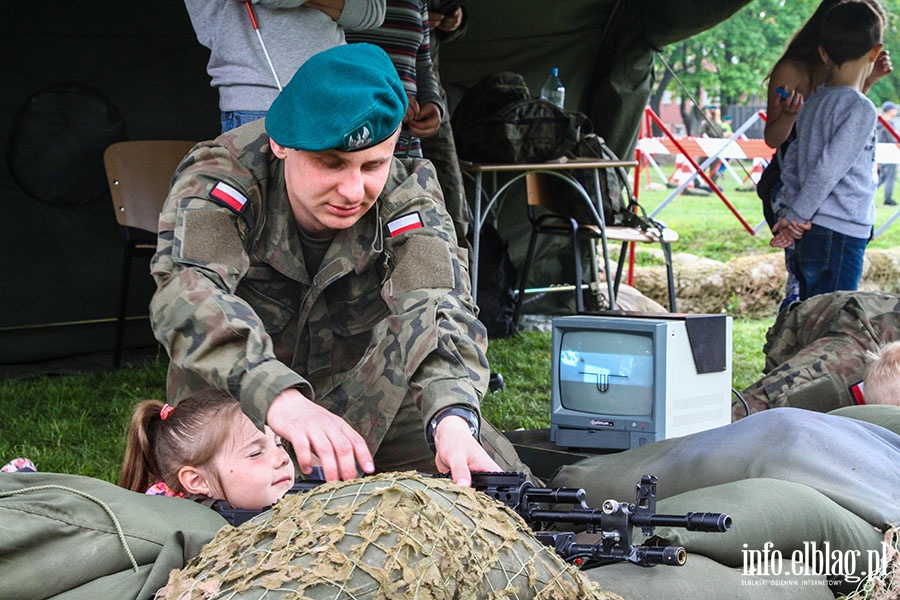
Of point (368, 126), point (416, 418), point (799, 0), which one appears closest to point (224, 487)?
point (416, 418)

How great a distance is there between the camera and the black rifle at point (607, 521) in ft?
5.15

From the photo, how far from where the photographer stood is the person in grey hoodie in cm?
323

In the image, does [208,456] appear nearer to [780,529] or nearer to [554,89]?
[780,529]

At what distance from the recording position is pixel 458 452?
1.92m

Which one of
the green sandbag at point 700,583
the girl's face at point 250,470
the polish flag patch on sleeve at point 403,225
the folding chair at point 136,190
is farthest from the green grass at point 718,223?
the green sandbag at point 700,583

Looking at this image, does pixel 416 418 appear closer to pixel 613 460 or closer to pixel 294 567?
pixel 613 460

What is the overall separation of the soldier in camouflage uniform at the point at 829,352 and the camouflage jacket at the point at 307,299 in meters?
1.60

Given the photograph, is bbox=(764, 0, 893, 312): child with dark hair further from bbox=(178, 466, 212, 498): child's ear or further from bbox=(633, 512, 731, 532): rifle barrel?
bbox=(633, 512, 731, 532): rifle barrel

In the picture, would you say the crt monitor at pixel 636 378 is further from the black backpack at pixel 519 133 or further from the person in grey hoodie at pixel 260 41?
the black backpack at pixel 519 133

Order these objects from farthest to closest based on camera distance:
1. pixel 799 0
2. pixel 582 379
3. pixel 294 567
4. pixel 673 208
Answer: pixel 799 0
pixel 673 208
pixel 582 379
pixel 294 567

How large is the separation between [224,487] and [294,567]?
1078mm

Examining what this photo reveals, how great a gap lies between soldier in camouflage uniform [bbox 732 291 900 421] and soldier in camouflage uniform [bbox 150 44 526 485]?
1231 millimetres

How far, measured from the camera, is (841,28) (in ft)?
14.7

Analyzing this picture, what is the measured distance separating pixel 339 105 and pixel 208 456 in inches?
32.2
